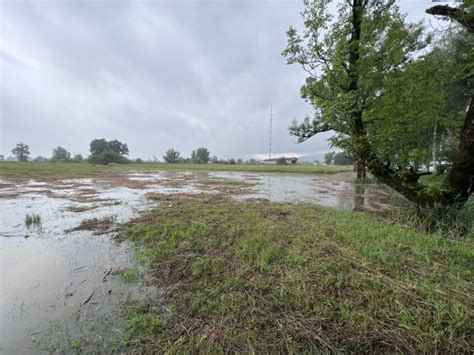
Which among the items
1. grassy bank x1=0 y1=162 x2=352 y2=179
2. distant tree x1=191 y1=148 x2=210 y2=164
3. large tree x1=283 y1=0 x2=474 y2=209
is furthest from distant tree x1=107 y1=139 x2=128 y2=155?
large tree x1=283 y1=0 x2=474 y2=209

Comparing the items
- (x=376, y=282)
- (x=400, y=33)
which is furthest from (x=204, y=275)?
(x=400, y=33)

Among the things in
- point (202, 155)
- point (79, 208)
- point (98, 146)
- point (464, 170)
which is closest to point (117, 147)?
point (98, 146)

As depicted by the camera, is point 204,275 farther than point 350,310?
Yes

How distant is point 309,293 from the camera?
2.27 meters

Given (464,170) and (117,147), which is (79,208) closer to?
(464,170)

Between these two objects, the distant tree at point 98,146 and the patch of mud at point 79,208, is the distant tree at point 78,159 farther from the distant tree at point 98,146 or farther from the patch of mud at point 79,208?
the patch of mud at point 79,208

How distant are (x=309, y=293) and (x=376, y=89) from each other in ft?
20.9

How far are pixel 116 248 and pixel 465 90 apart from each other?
2046 cm

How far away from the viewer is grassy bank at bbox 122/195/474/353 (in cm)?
176

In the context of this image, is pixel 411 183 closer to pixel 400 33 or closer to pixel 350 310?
pixel 400 33

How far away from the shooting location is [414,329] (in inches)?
69.0

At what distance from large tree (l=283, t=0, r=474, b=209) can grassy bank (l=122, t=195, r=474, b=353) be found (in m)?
2.61

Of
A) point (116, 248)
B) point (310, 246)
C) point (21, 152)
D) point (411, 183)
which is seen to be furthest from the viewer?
point (21, 152)

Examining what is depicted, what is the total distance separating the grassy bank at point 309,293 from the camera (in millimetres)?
1756
